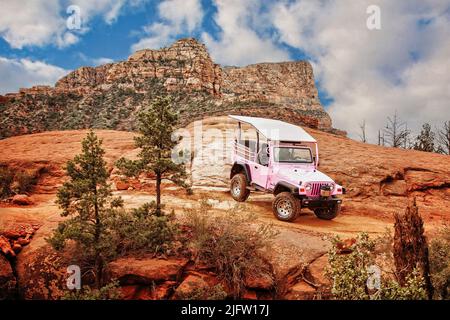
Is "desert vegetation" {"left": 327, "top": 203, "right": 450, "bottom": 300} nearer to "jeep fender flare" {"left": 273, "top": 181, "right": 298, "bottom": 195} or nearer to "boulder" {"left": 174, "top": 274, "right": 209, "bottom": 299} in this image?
"jeep fender flare" {"left": 273, "top": 181, "right": 298, "bottom": 195}

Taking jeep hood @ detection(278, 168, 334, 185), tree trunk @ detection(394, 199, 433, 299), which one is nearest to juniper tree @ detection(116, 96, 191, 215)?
jeep hood @ detection(278, 168, 334, 185)

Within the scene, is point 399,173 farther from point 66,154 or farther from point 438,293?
point 66,154

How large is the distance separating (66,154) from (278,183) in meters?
11.0

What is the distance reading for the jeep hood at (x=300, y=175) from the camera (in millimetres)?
10245

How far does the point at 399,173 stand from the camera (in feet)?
49.3

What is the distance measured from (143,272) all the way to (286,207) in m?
4.48

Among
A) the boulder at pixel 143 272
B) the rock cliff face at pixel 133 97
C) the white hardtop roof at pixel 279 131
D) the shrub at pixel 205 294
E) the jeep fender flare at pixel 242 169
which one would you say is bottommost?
the shrub at pixel 205 294

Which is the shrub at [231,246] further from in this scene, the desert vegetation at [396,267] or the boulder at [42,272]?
the boulder at [42,272]

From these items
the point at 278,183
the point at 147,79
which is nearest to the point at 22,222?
the point at 278,183

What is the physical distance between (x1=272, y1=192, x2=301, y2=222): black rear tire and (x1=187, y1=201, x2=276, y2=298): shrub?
1247mm

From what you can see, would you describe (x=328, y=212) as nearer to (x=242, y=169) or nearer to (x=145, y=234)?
(x=242, y=169)

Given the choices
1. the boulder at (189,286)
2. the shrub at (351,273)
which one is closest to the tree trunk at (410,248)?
the shrub at (351,273)

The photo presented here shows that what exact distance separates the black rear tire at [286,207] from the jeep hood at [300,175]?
482 mm

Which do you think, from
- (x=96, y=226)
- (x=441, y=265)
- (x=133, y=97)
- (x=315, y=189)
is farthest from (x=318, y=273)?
(x=133, y=97)
